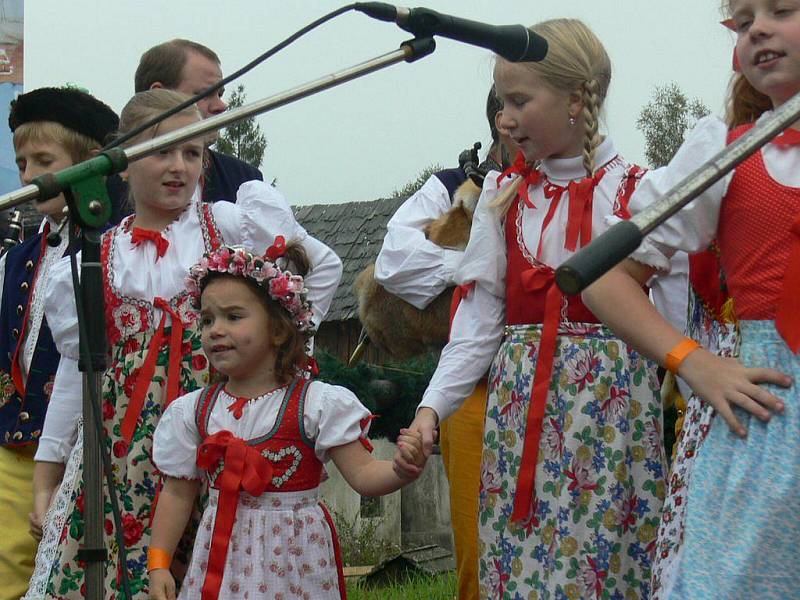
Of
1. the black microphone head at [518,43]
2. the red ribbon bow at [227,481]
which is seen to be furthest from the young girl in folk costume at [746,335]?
the red ribbon bow at [227,481]

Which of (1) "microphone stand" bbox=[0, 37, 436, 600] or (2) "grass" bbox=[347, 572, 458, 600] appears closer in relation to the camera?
(1) "microphone stand" bbox=[0, 37, 436, 600]

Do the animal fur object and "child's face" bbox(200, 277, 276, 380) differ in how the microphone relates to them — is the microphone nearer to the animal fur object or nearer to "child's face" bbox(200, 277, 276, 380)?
"child's face" bbox(200, 277, 276, 380)

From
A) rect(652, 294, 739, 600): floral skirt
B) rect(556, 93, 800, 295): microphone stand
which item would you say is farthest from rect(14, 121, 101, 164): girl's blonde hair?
rect(556, 93, 800, 295): microphone stand

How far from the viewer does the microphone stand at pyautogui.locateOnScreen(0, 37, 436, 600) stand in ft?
7.13

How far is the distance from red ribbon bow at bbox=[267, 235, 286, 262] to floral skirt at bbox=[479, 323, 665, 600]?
85 centimetres

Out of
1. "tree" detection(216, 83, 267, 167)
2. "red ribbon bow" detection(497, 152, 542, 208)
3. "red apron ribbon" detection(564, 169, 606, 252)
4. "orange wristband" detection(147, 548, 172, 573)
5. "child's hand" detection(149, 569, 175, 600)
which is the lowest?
"child's hand" detection(149, 569, 175, 600)

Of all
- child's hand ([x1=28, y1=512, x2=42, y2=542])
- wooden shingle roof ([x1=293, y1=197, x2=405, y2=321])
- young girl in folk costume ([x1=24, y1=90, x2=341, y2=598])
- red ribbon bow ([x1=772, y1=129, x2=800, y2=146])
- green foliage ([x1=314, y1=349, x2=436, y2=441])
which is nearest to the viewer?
red ribbon bow ([x1=772, y1=129, x2=800, y2=146])

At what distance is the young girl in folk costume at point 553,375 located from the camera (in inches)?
115

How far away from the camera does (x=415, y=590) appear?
5.62 meters

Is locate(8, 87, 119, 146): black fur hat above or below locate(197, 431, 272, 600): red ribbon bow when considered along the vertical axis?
above

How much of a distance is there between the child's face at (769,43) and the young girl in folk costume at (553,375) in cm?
76

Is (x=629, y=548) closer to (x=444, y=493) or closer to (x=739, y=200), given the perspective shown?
(x=739, y=200)

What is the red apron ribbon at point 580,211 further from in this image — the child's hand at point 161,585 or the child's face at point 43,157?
the child's face at point 43,157

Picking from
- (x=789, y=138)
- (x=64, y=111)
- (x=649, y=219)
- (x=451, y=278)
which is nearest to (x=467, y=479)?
(x=451, y=278)
